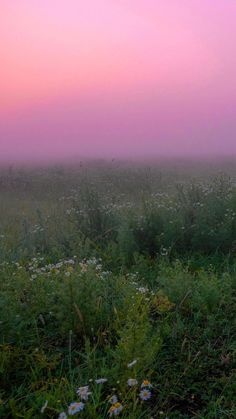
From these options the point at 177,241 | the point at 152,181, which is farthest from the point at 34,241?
the point at 152,181

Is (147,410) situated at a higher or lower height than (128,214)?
lower

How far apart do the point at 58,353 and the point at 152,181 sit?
1239cm

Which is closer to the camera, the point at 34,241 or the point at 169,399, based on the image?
the point at 169,399

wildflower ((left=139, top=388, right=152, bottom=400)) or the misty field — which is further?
the misty field

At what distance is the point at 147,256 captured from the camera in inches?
238

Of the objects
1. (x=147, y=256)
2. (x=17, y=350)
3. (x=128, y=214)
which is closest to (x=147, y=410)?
(x=17, y=350)

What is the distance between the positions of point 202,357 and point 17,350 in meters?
1.37

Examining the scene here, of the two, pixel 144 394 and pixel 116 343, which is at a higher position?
pixel 144 394

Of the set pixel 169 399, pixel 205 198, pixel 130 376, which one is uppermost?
pixel 205 198

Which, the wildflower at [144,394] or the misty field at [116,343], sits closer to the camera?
the wildflower at [144,394]

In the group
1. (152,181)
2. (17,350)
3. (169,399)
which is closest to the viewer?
(169,399)

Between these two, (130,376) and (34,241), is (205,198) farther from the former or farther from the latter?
(130,376)

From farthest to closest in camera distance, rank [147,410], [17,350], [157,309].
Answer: [157,309]
[17,350]
[147,410]

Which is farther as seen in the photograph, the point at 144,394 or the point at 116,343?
the point at 116,343
